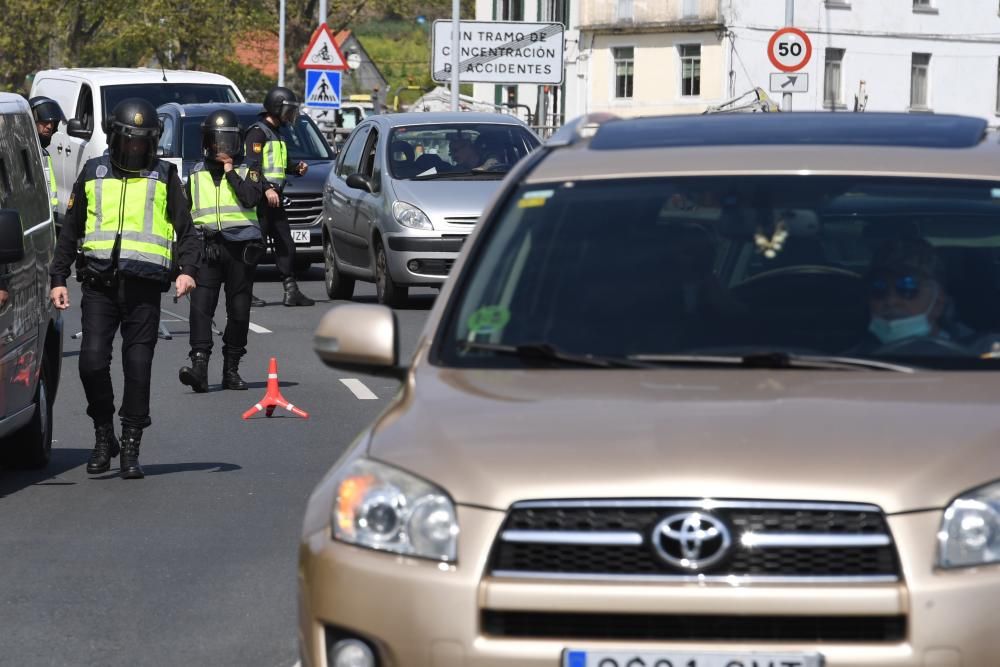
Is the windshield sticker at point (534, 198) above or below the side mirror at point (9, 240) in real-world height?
above

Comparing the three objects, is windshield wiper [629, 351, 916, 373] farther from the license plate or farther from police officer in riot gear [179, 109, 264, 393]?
police officer in riot gear [179, 109, 264, 393]

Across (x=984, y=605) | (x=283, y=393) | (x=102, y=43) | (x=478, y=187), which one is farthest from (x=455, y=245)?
(x=102, y=43)

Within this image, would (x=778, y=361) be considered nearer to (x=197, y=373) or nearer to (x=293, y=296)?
(x=197, y=373)

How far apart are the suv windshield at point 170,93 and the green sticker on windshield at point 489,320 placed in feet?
72.8

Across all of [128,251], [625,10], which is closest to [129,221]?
[128,251]

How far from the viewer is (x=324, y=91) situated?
113ft

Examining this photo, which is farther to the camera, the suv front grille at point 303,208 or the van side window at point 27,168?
the suv front grille at point 303,208

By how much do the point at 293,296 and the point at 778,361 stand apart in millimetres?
16203

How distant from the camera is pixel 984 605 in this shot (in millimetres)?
4109

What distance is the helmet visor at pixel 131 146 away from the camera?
10070 mm

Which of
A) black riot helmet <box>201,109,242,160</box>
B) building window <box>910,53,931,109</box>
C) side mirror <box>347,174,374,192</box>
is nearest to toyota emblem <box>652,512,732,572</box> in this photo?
black riot helmet <box>201,109,242,160</box>

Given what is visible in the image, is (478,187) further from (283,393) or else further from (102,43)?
(102,43)

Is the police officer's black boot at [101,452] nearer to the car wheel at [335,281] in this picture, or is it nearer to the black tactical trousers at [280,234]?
the black tactical trousers at [280,234]

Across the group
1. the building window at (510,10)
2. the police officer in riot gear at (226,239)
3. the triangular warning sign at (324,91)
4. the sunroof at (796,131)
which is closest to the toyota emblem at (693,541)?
the sunroof at (796,131)
